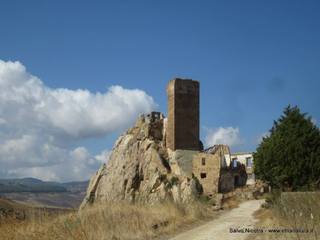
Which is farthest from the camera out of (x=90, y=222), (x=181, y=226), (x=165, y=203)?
(x=165, y=203)

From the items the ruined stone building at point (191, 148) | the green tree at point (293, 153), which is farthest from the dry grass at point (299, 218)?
the ruined stone building at point (191, 148)

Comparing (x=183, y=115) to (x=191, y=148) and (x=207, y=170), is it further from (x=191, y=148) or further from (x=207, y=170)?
(x=207, y=170)

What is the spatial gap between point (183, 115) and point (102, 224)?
38695 millimetres

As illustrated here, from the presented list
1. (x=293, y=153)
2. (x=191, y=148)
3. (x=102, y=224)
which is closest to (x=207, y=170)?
(x=191, y=148)

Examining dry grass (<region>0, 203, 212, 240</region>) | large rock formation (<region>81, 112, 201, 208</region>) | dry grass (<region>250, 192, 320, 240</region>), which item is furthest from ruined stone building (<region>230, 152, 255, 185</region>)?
dry grass (<region>250, 192, 320, 240</region>)

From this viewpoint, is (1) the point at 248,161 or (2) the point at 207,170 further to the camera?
(1) the point at 248,161

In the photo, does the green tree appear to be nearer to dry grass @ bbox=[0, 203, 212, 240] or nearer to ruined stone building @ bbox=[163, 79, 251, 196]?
dry grass @ bbox=[0, 203, 212, 240]

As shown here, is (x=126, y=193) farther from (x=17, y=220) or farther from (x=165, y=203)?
(x=17, y=220)

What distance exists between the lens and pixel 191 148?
52.8 meters

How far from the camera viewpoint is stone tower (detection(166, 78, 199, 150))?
52062 millimetres

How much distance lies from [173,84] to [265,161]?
75.4 feet

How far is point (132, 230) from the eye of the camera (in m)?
15.1

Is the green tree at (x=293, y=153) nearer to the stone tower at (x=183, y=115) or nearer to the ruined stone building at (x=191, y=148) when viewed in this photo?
the ruined stone building at (x=191, y=148)

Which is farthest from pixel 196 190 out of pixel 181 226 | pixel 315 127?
pixel 181 226
